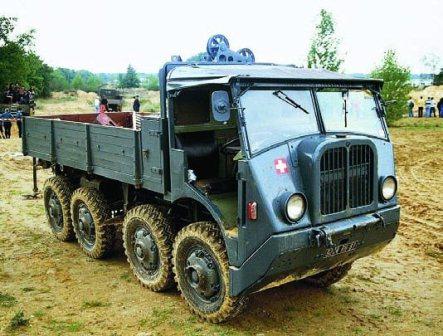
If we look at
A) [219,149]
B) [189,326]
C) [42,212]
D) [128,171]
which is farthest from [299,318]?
[42,212]

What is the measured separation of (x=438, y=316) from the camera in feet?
18.2

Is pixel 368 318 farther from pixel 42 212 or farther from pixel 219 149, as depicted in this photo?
pixel 42 212

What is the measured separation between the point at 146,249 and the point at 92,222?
4.83ft

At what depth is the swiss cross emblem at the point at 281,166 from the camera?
15.6 ft

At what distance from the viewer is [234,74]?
5113mm

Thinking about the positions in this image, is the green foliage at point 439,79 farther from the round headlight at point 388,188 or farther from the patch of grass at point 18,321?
the patch of grass at point 18,321

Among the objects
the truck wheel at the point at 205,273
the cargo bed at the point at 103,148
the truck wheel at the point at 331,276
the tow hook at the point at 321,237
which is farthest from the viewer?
the truck wheel at the point at 331,276

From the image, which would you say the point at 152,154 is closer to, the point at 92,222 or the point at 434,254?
the point at 92,222

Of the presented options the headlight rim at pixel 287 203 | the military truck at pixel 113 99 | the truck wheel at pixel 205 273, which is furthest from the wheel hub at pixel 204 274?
the military truck at pixel 113 99

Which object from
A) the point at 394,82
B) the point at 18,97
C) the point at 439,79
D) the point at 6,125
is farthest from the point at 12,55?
the point at 439,79

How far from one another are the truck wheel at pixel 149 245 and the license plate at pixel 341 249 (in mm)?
1852

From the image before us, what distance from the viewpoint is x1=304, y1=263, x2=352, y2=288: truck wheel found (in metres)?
6.19

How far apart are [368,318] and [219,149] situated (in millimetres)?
2355

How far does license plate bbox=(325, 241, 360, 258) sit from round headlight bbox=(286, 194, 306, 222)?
49 centimetres
